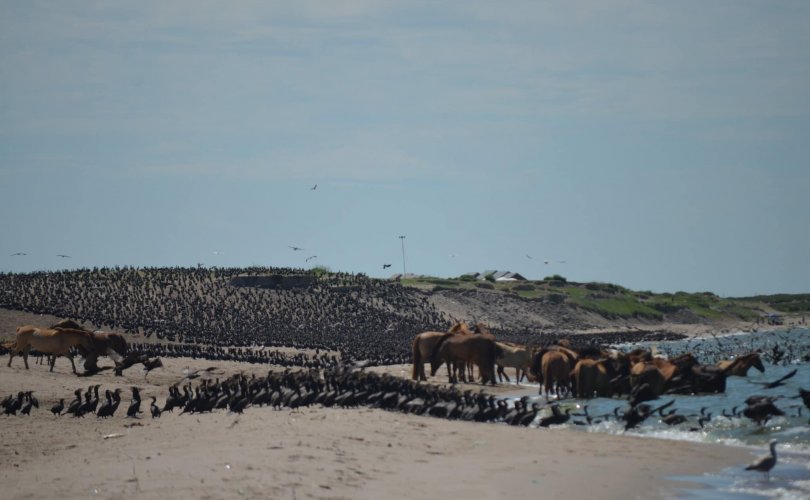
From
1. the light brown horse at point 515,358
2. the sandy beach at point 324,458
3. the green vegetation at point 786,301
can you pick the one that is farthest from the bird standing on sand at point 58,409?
the green vegetation at point 786,301

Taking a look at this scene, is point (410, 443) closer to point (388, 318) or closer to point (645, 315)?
point (388, 318)

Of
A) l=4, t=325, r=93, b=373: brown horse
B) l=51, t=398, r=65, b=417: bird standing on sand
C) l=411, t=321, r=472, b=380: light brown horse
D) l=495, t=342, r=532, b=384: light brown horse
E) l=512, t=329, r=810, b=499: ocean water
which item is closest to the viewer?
l=512, t=329, r=810, b=499: ocean water

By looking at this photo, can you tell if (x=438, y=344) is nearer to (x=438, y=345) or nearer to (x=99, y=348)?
(x=438, y=345)

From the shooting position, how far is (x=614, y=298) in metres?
107

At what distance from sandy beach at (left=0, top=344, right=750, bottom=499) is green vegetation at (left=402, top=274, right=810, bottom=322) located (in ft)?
229

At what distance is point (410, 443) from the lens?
57.3 ft

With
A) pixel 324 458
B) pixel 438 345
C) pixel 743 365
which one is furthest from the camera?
pixel 743 365

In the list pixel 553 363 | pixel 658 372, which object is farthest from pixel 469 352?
pixel 658 372

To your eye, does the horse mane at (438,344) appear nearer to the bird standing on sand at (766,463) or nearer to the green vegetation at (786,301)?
the bird standing on sand at (766,463)

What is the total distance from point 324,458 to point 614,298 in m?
94.5

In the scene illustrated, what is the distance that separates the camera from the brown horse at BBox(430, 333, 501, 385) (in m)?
30.1

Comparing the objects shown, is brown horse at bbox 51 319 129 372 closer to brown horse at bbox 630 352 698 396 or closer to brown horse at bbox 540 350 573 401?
brown horse at bbox 540 350 573 401

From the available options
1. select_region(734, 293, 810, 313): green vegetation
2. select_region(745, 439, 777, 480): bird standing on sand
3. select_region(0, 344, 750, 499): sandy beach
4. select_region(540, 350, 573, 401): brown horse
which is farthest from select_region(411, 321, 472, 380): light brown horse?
select_region(734, 293, 810, 313): green vegetation

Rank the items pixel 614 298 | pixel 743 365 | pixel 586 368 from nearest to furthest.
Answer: pixel 586 368, pixel 743 365, pixel 614 298
